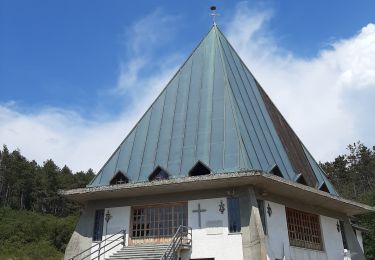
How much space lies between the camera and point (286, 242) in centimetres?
1722

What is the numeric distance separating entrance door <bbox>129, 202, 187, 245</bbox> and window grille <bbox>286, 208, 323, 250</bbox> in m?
4.70

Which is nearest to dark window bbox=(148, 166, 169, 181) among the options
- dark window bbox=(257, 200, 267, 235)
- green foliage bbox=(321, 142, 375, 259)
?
dark window bbox=(257, 200, 267, 235)

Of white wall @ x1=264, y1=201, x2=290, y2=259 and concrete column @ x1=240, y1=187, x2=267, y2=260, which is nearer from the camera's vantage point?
concrete column @ x1=240, y1=187, x2=267, y2=260

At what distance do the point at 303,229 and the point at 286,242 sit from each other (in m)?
1.95

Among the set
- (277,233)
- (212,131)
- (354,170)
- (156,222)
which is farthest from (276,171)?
(354,170)

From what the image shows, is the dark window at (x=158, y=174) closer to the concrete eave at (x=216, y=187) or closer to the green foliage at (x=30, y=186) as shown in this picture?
the concrete eave at (x=216, y=187)

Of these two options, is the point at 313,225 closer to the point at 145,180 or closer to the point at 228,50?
the point at 145,180

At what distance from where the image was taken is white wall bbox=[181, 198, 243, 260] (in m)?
15.7

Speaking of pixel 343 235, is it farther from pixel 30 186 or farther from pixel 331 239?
pixel 30 186

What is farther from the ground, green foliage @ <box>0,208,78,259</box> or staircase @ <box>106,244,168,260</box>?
green foliage @ <box>0,208,78,259</box>

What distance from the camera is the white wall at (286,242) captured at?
54.5 feet

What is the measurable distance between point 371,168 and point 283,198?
188 ft

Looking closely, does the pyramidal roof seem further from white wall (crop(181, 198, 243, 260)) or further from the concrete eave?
white wall (crop(181, 198, 243, 260))

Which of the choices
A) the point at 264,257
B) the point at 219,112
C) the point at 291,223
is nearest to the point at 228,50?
the point at 219,112
